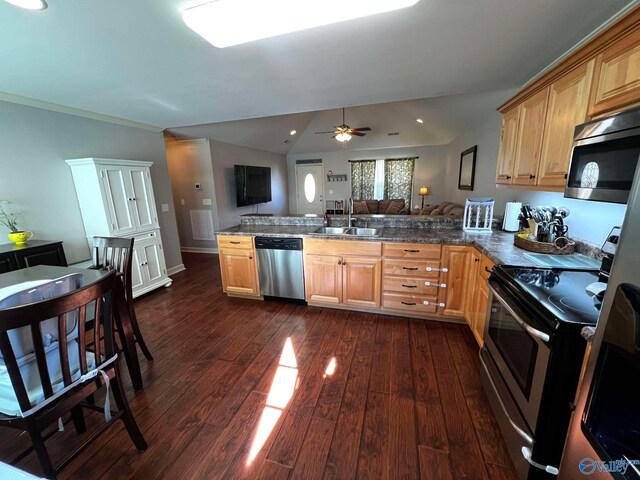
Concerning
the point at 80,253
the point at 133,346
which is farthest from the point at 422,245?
the point at 80,253

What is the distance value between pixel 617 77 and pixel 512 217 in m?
1.56

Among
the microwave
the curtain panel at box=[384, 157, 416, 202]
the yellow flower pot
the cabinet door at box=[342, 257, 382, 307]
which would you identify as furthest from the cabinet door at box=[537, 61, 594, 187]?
the curtain panel at box=[384, 157, 416, 202]

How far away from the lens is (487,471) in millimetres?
1281

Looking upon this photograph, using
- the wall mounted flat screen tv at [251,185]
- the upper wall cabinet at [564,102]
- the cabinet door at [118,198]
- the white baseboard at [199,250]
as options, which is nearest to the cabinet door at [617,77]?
the upper wall cabinet at [564,102]

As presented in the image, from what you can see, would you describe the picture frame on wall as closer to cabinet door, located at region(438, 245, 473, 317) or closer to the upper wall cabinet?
the upper wall cabinet

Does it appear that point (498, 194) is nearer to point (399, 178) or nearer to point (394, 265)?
point (394, 265)

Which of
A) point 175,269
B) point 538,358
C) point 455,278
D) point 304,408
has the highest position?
point 538,358

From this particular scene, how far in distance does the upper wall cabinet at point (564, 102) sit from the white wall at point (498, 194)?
36 centimetres

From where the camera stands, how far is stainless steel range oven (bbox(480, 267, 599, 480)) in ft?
3.37

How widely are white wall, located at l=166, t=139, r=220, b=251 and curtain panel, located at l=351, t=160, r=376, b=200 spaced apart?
4689mm

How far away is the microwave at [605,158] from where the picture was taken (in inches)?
41.6

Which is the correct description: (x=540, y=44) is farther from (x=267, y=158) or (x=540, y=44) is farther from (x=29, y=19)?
(x=267, y=158)

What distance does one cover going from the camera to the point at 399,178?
7.96 m

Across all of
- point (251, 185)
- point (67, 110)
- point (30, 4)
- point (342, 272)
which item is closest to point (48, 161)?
point (67, 110)
